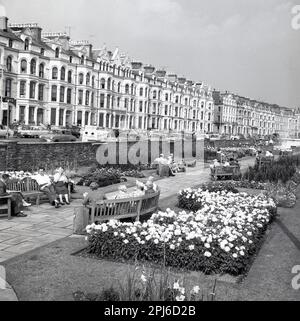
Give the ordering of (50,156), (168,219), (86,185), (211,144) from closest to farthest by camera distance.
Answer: (168,219), (86,185), (50,156), (211,144)

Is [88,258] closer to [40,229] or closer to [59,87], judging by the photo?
[40,229]

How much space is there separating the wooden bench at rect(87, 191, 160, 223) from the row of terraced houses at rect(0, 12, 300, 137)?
39.5ft

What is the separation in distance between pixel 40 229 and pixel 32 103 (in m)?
44.9

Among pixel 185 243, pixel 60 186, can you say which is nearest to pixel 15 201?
pixel 60 186

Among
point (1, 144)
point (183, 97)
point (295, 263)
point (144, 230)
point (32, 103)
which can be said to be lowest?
point (295, 263)

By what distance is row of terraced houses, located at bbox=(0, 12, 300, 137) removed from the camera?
51.4 m

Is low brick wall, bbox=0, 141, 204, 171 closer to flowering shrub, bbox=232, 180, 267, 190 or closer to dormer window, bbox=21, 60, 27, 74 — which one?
flowering shrub, bbox=232, 180, 267, 190

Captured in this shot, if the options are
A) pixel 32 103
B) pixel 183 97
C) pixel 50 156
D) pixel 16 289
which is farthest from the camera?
pixel 183 97

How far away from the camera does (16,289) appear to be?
21.6 feet

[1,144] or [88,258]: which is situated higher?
[1,144]

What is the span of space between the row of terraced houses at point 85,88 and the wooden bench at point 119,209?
12050mm

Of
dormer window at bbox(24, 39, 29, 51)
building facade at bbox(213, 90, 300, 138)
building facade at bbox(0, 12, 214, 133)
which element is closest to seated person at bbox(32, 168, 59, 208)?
building facade at bbox(0, 12, 214, 133)

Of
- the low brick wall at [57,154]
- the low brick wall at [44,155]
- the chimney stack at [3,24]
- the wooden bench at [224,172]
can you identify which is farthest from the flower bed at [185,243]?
the chimney stack at [3,24]
